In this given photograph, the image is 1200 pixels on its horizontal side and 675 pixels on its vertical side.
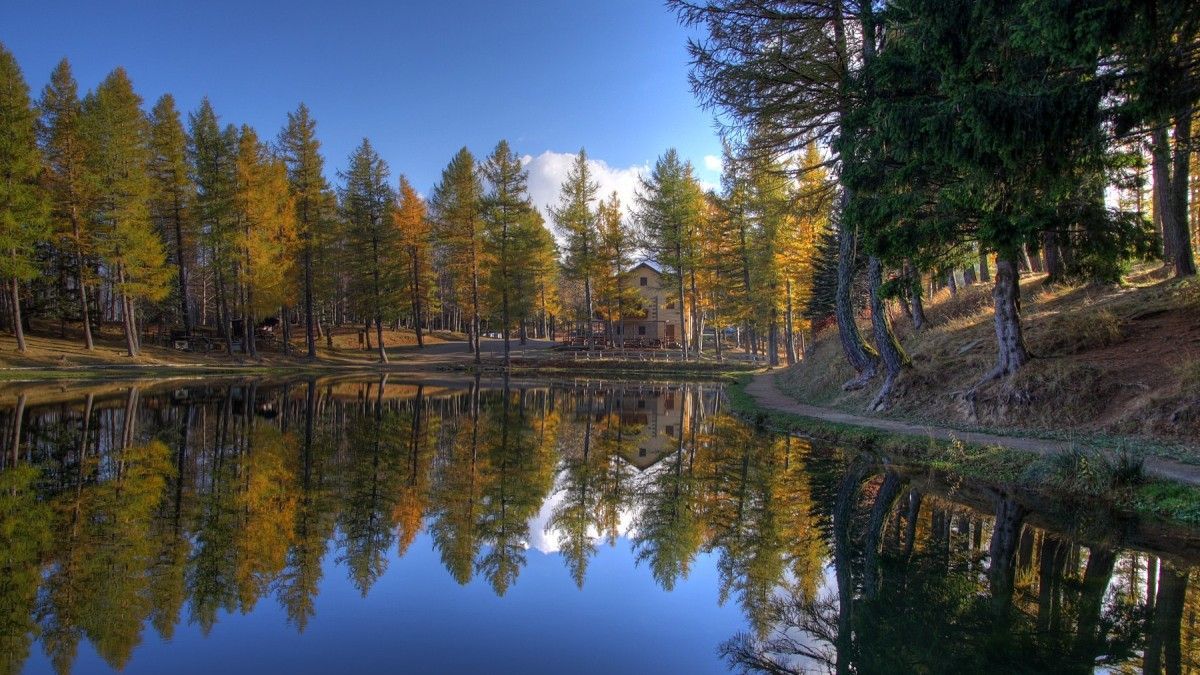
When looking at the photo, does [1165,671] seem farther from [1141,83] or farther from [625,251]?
[625,251]

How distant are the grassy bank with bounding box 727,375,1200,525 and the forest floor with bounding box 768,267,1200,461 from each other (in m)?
0.70

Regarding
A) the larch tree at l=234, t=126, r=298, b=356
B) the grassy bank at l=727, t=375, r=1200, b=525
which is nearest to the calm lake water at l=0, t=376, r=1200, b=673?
the grassy bank at l=727, t=375, r=1200, b=525

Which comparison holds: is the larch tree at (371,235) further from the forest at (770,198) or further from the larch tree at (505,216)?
the larch tree at (505,216)

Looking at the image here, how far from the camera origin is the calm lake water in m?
4.56

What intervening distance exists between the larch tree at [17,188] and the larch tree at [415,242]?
60.7 ft

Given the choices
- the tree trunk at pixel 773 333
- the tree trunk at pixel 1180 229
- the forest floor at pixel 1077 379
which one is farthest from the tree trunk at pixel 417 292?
the tree trunk at pixel 1180 229

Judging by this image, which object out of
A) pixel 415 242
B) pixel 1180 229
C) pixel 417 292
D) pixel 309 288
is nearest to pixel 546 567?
pixel 1180 229

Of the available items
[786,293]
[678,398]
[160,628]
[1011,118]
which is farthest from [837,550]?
[786,293]

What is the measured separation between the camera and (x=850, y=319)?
17.4 metres

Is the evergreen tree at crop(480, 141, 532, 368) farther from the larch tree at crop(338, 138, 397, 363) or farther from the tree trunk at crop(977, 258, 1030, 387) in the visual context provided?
the tree trunk at crop(977, 258, 1030, 387)

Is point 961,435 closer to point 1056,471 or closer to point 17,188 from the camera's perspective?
point 1056,471

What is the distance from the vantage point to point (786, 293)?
35.8 meters

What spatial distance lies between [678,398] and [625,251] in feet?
62.2

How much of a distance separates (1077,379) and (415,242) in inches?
1630
